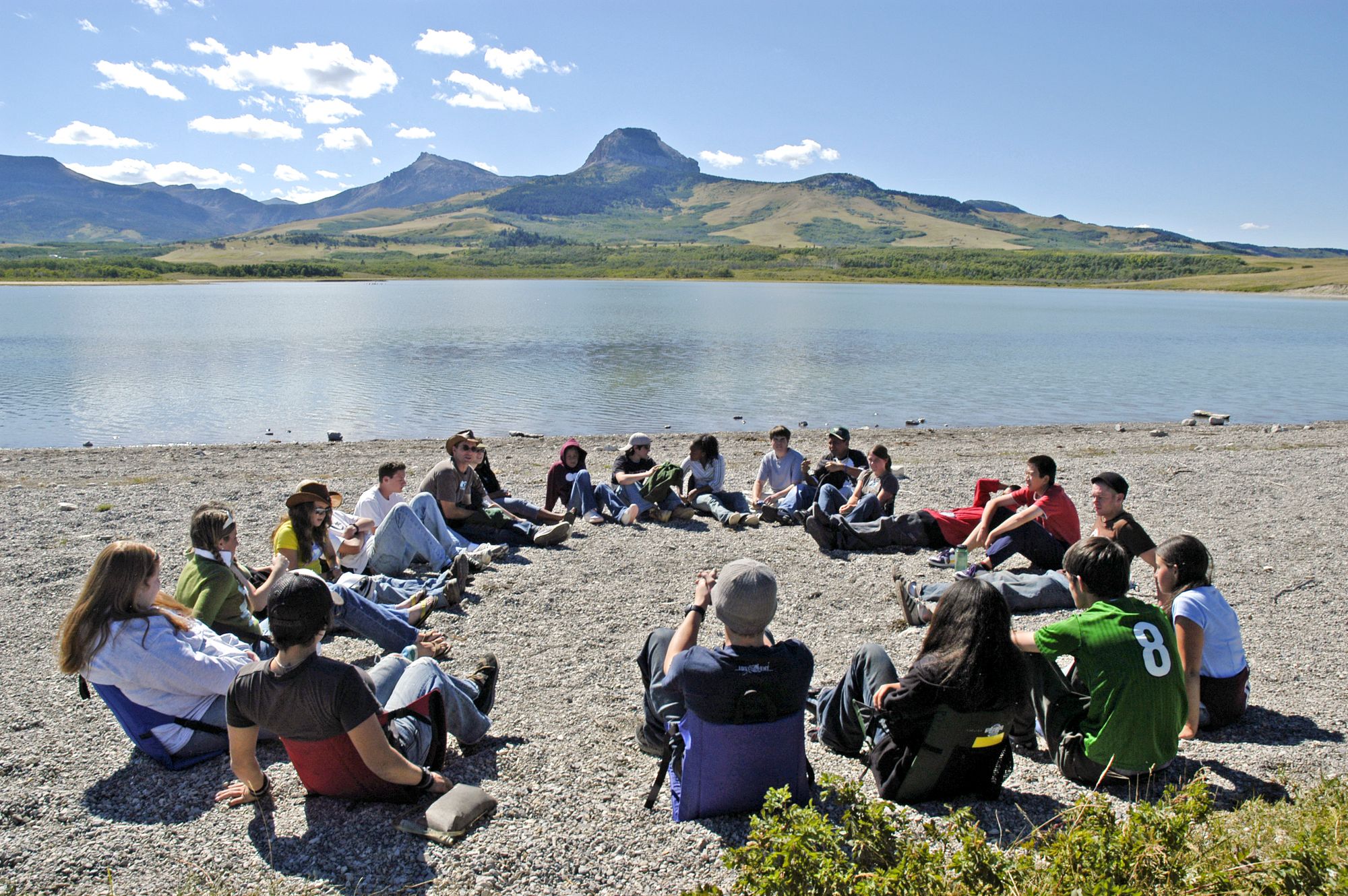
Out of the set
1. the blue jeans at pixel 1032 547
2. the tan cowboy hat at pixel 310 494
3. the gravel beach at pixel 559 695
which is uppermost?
the tan cowboy hat at pixel 310 494

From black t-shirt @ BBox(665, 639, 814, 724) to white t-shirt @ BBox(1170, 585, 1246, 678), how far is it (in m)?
2.86

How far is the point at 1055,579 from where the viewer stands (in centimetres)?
793

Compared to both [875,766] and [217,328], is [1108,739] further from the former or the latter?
[217,328]

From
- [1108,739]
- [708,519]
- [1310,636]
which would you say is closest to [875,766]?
[1108,739]

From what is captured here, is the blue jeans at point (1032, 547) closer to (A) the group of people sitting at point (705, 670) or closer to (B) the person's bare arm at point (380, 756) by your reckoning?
(A) the group of people sitting at point (705, 670)

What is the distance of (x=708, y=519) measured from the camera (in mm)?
11633

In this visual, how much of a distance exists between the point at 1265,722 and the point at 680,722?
436 cm

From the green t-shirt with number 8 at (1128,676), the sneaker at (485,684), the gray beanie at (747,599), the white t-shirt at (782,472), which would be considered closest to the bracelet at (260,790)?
the sneaker at (485,684)

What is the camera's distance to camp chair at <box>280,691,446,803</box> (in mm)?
4301

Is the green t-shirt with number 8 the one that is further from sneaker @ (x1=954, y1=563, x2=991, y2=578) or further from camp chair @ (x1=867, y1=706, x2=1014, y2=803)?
sneaker @ (x1=954, y1=563, x2=991, y2=578)

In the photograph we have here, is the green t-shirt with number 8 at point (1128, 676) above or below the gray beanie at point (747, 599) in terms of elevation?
below

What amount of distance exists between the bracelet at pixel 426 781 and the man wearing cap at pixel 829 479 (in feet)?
23.0

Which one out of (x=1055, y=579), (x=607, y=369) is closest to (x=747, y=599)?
(x=1055, y=579)

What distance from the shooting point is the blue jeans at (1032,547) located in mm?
8539
